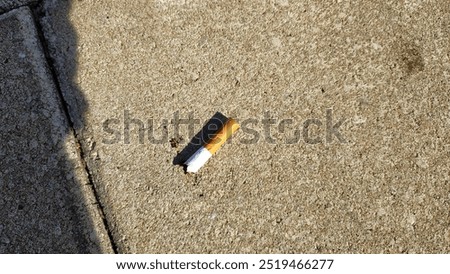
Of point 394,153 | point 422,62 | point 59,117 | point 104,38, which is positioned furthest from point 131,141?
point 422,62

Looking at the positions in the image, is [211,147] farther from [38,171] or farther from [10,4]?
[10,4]

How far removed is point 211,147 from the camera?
Answer: 273 centimetres

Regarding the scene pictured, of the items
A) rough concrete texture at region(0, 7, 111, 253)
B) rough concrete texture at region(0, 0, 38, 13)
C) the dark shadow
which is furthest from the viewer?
rough concrete texture at region(0, 0, 38, 13)

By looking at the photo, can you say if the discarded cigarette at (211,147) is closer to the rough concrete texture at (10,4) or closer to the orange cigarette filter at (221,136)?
the orange cigarette filter at (221,136)

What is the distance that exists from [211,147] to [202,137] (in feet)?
0.41

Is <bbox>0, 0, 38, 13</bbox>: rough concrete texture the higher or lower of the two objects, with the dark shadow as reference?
higher

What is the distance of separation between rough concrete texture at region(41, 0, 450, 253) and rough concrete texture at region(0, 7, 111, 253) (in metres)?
0.10

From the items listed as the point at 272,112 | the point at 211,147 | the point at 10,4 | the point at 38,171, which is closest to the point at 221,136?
the point at 211,147

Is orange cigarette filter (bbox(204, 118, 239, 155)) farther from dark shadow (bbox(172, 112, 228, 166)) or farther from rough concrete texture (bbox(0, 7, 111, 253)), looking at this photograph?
rough concrete texture (bbox(0, 7, 111, 253))

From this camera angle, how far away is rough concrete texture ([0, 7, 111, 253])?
8.82 ft

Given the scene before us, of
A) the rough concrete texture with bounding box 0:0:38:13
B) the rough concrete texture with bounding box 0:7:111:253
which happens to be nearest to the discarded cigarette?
the rough concrete texture with bounding box 0:7:111:253

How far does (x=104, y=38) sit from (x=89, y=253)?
1.21m

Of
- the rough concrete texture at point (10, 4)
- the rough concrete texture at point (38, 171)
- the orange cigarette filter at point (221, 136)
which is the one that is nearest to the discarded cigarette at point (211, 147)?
the orange cigarette filter at point (221, 136)

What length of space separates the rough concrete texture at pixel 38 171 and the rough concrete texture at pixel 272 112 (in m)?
0.10
